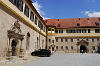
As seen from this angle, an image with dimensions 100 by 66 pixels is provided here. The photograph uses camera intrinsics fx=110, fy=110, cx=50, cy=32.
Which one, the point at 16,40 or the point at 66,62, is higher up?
the point at 16,40

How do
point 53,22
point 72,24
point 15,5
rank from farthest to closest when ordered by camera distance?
point 53,22 < point 72,24 < point 15,5

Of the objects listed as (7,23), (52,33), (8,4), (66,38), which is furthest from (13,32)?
(66,38)

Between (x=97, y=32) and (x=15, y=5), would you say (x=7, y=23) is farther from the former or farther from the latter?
(x=97, y=32)

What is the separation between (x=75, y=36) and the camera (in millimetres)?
37938

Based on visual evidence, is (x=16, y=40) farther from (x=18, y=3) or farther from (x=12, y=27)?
(x=18, y=3)

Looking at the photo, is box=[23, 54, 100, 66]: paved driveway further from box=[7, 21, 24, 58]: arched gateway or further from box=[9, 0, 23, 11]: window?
box=[9, 0, 23, 11]: window

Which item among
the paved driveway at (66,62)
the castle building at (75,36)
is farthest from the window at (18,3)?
the castle building at (75,36)

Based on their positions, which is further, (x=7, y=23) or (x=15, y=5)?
(x=15, y=5)

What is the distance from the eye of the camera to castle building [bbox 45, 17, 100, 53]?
36.9 meters

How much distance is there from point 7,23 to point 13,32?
1438 mm

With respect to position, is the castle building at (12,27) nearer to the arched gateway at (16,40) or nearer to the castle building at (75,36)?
the arched gateway at (16,40)

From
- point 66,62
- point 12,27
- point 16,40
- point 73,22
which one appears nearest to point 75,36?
point 73,22

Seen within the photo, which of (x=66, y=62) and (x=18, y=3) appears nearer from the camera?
(x=66, y=62)

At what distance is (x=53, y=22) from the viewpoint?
43.2 meters
